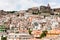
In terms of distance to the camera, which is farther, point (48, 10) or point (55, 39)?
point (48, 10)

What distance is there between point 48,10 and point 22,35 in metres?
59.1

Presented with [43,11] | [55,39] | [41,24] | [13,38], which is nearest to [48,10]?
[43,11]

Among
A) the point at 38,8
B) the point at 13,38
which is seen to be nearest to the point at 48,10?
the point at 38,8

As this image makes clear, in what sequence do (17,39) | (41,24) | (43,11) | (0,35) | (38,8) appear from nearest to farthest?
(17,39) → (0,35) → (41,24) → (43,11) → (38,8)

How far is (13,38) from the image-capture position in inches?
1801

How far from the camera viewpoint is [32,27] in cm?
6738

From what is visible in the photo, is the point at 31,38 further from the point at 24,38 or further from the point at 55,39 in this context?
the point at 55,39

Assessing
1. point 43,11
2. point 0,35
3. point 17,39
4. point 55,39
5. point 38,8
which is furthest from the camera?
point 38,8

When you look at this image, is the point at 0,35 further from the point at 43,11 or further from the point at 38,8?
the point at 38,8

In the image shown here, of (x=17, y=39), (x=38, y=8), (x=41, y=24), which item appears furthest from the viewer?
(x=38, y=8)

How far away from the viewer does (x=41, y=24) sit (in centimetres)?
7038

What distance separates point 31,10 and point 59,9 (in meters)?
10.5

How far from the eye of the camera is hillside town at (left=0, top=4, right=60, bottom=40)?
46.2 metres

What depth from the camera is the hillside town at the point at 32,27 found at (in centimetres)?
4616
